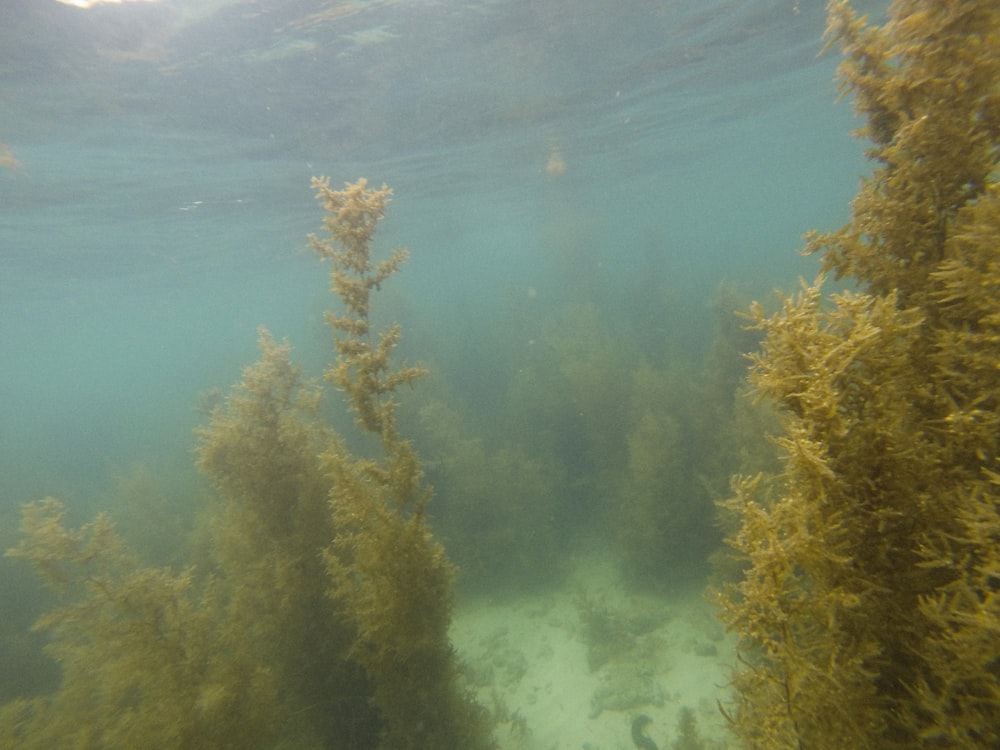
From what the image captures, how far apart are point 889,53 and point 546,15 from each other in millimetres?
12096

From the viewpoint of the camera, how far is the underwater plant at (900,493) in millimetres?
2246

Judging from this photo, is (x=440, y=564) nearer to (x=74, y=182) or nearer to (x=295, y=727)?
(x=295, y=727)

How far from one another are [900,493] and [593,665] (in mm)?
8687

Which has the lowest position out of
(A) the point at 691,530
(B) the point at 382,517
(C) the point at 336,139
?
(A) the point at 691,530

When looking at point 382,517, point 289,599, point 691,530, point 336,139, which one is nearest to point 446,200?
point 336,139

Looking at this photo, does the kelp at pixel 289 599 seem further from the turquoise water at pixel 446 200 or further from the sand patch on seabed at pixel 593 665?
A: the turquoise water at pixel 446 200

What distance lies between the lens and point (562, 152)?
2680 centimetres

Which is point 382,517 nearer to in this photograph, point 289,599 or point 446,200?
point 289,599

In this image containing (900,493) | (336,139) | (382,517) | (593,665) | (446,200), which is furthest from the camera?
(446,200)

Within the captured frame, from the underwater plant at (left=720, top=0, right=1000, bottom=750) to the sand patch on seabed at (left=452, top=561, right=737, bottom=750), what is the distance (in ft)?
16.8

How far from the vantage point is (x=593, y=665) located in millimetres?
9477

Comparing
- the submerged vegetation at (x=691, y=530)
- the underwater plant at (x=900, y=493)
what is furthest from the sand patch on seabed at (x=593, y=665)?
the underwater plant at (x=900, y=493)

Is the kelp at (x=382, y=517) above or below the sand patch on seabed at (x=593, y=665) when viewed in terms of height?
above

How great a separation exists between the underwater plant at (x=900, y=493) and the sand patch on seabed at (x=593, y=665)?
5.13 m
